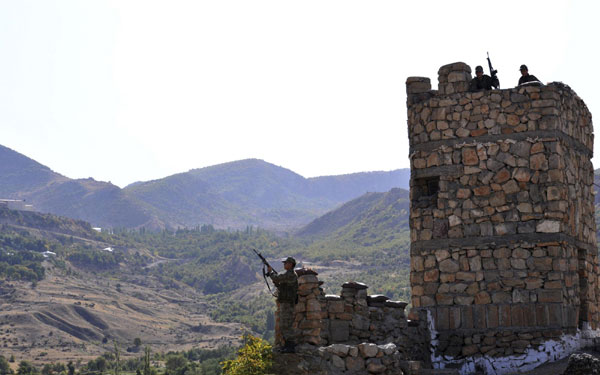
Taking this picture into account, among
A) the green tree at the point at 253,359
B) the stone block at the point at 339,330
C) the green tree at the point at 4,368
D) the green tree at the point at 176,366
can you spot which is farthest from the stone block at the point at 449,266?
the green tree at the point at 4,368

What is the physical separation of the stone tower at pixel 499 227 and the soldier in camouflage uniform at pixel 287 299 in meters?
3.21

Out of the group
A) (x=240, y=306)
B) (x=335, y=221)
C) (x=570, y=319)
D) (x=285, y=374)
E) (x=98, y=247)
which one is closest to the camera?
(x=285, y=374)

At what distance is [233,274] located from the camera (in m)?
113

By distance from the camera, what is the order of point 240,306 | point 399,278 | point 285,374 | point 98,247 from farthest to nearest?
point 98,247 < point 240,306 < point 399,278 < point 285,374

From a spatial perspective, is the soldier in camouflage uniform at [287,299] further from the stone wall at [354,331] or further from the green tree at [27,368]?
the green tree at [27,368]

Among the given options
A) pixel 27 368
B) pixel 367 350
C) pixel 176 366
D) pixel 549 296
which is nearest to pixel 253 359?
pixel 367 350

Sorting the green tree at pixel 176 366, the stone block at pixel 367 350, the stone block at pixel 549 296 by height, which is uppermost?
the stone block at pixel 549 296

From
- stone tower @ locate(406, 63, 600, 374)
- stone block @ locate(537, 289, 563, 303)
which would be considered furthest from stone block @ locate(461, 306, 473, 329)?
stone block @ locate(537, 289, 563, 303)

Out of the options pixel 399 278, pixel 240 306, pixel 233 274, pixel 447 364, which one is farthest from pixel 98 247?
pixel 447 364

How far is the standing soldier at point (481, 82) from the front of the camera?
13.5 meters

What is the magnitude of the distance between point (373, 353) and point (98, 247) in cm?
11841

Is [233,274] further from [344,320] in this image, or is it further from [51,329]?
[344,320]

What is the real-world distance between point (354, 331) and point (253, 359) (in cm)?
225

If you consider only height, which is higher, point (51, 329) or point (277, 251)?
point (277, 251)
